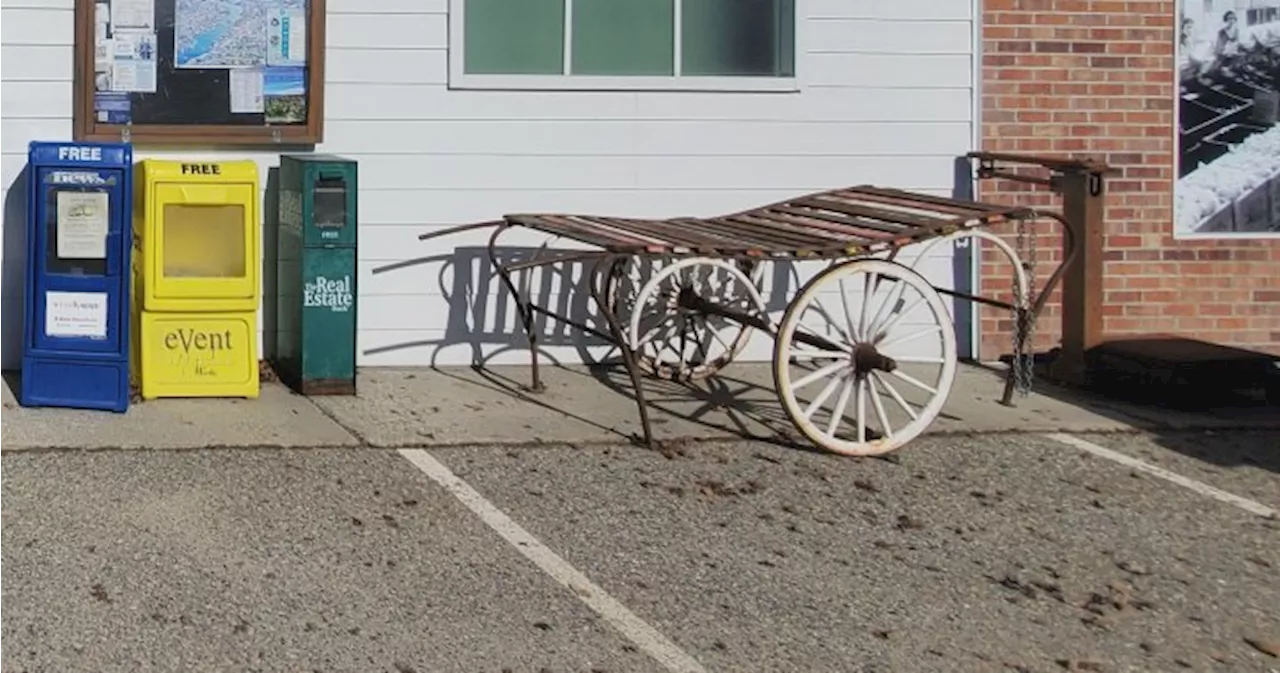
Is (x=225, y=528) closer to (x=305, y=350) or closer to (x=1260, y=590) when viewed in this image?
(x=305, y=350)

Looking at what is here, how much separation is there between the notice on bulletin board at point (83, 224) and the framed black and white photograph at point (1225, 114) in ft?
19.9

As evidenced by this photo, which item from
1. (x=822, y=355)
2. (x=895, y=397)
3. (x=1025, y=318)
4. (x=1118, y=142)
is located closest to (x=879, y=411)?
(x=895, y=397)

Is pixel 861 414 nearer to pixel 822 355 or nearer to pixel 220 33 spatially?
pixel 822 355

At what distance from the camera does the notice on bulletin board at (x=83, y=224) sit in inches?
332

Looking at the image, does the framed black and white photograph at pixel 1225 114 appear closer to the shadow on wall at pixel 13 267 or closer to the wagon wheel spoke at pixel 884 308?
the wagon wheel spoke at pixel 884 308

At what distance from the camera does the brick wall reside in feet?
34.4

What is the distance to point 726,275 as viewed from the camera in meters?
9.72

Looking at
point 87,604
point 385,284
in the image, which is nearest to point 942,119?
point 385,284

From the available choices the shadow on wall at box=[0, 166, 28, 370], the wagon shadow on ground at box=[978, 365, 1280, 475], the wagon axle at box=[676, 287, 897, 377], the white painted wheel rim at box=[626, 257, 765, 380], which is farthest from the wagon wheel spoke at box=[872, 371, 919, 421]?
the shadow on wall at box=[0, 166, 28, 370]

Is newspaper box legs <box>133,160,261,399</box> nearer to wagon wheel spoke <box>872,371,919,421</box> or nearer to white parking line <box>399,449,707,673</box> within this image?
white parking line <box>399,449,707,673</box>

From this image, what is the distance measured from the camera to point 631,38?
10188 millimetres

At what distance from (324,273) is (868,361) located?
8.80 feet

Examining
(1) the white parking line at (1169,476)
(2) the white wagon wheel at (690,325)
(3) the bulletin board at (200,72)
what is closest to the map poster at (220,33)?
(3) the bulletin board at (200,72)

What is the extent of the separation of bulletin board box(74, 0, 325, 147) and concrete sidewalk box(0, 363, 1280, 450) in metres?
1.43
